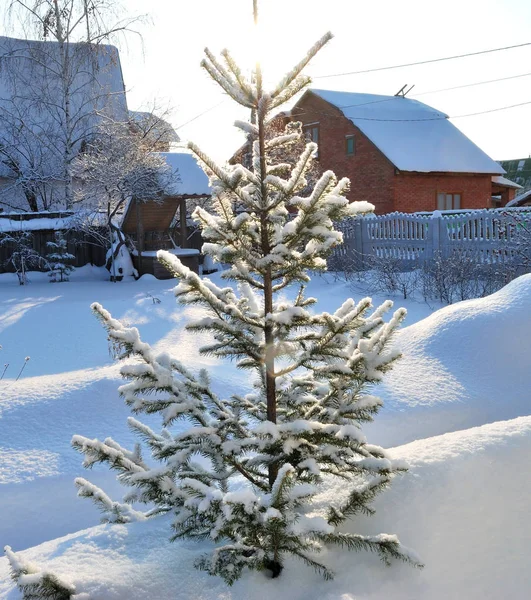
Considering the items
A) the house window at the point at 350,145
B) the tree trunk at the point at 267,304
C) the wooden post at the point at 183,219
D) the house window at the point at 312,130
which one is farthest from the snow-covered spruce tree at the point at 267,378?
the house window at the point at 312,130

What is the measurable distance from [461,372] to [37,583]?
175 inches

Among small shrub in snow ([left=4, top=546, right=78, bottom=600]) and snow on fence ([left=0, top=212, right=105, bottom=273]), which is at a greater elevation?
snow on fence ([left=0, top=212, right=105, bottom=273])

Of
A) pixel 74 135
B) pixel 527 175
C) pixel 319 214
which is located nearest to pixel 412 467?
pixel 319 214

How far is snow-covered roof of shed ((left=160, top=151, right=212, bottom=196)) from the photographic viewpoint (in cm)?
1653

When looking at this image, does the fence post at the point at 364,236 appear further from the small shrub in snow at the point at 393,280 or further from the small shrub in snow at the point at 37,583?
the small shrub in snow at the point at 37,583

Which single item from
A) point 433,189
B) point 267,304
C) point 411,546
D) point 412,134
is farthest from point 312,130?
point 411,546

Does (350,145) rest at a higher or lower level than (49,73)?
lower

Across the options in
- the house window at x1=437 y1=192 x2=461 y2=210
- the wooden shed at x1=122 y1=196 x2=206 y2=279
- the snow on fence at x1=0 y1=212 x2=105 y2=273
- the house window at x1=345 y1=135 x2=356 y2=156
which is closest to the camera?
the wooden shed at x1=122 y1=196 x2=206 y2=279

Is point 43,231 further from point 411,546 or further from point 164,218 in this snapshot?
point 411,546

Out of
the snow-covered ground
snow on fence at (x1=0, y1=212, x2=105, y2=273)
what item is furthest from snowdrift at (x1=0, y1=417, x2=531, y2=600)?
snow on fence at (x1=0, y1=212, x2=105, y2=273)

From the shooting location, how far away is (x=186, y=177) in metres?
16.8

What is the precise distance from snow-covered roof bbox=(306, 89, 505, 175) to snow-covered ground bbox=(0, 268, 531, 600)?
15971 mm

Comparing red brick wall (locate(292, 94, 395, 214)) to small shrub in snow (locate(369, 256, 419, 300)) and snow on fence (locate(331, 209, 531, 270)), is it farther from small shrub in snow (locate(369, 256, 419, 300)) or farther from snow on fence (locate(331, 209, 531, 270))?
small shrub in snow (locate(369, 256, 419, 300))

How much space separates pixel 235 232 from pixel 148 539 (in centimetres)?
146
